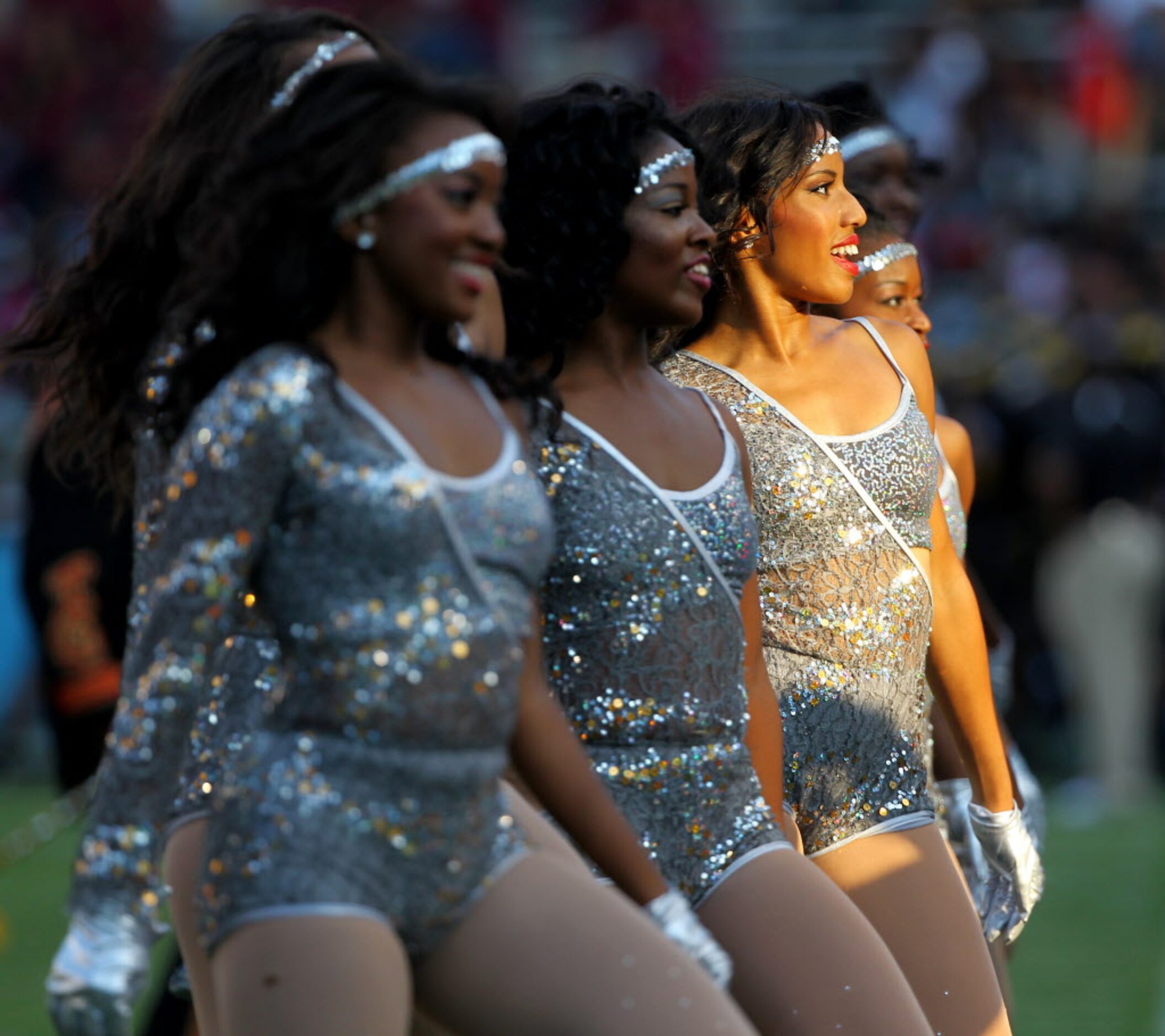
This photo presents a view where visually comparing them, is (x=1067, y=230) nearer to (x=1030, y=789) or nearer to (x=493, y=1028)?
(x=1030, y=789)

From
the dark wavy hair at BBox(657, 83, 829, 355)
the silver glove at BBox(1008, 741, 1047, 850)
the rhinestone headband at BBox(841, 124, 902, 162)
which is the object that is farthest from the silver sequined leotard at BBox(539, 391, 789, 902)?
the rhinestone headband at BBox(841, 124, 902, 162)

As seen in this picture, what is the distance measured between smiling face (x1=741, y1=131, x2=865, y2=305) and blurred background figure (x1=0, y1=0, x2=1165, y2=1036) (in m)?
4.21

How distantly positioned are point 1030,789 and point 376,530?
2.77m

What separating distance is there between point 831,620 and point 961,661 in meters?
0.45

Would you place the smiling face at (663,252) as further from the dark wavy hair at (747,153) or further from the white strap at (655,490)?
the dark wavy hair at (747,153)

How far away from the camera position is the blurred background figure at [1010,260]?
1112 cm

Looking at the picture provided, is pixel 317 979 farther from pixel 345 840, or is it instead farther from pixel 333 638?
pixel 333 638

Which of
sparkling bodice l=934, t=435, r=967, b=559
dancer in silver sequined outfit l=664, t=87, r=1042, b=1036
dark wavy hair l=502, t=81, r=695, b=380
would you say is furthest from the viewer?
sparkling bodice l=934, t=435, r=967, b=559

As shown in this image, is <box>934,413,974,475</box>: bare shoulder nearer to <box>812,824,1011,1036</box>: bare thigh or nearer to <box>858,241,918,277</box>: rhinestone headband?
<box>858,241,918,277</box>: rhinestone headband

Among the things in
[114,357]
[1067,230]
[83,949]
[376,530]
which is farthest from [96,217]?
[1067,230]

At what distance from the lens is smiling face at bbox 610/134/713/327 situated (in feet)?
11.0

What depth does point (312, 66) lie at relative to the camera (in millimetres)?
3129

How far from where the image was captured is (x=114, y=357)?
3.15 meters

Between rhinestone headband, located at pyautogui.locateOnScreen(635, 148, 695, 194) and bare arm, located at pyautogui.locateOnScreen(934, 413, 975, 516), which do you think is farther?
A: bare arm, located at pyautogui.locateOnScreen(934, 413, 975, 516)
